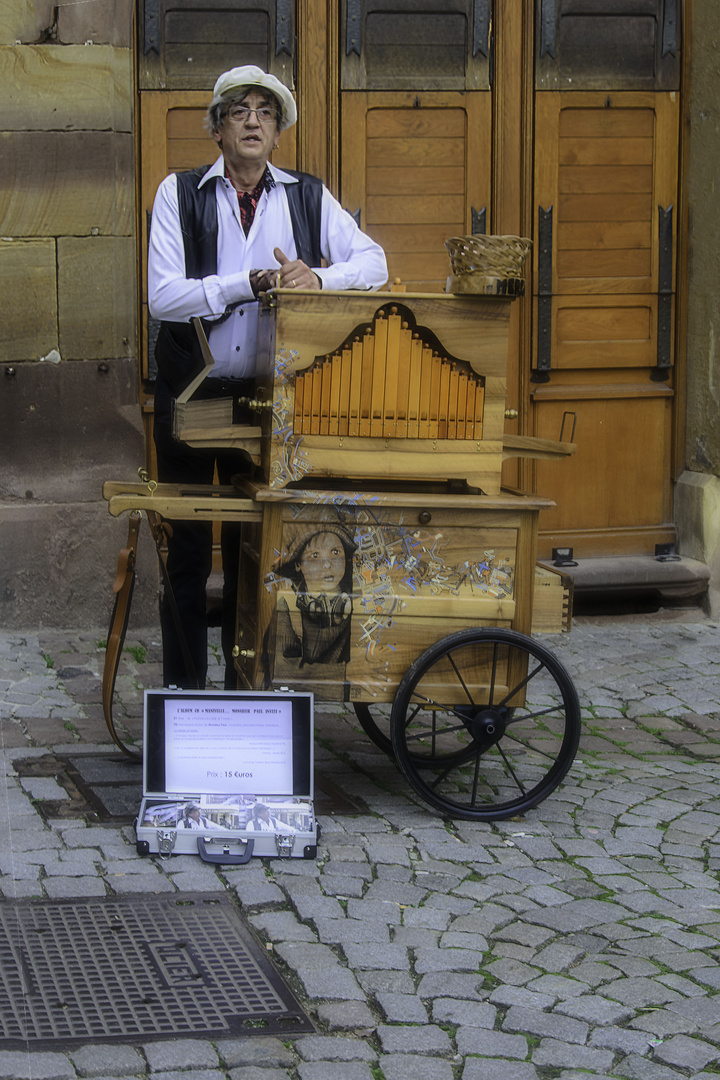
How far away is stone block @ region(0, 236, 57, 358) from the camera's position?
19.8 ft

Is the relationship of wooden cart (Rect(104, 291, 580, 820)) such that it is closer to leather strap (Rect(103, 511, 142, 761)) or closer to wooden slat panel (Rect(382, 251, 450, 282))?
leather strap (Rect(103, 511, 142, 761))

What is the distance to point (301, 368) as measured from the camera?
384 cm

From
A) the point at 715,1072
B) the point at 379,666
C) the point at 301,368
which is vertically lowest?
the point at 715,1072

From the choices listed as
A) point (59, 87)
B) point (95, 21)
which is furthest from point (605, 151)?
point (59, 87)

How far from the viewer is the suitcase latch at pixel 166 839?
12.4 feet

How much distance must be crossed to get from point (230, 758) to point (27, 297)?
295cm

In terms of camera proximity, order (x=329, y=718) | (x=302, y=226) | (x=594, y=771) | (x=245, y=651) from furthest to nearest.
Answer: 1. (x=329, y=718)
2. (x=594, y=771)
3. (x=302, y=226)
4. (x=245, y=651)

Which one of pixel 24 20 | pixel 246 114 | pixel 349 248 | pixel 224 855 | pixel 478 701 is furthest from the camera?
pixel 24 20

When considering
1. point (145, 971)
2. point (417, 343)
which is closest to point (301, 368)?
point (417, 343)

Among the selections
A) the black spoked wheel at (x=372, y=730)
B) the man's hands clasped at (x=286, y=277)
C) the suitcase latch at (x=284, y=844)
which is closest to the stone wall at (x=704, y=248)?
the black spoked wheel at (x=372, y=730)

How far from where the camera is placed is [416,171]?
657 cm

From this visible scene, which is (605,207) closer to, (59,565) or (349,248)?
(349,248)

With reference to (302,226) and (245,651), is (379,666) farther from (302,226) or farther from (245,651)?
(302,226)

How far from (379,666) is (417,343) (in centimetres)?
95
